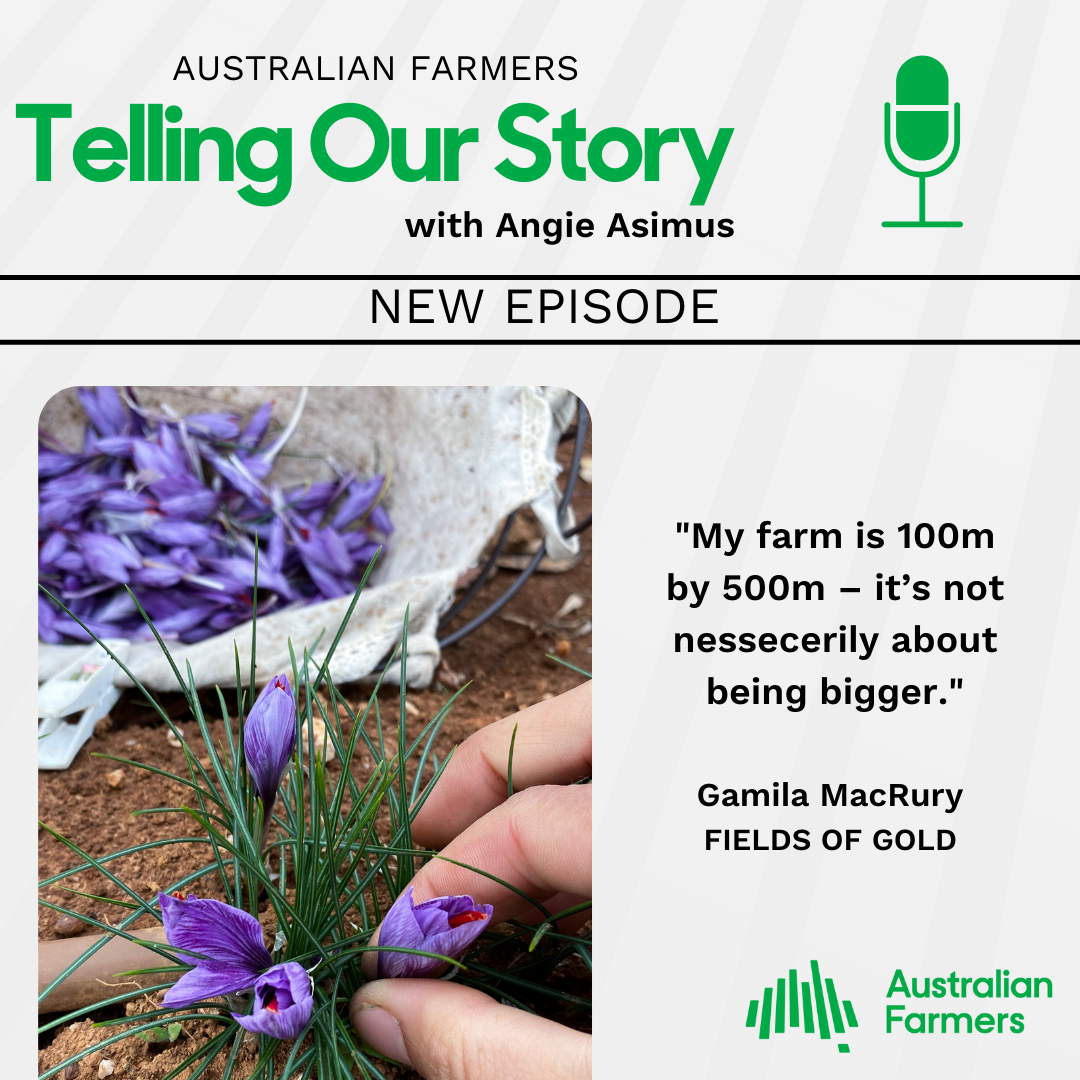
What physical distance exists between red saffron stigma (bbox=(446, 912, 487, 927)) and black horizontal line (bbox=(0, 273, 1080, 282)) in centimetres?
41

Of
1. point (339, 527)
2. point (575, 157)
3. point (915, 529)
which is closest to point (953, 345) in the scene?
point (915, 529)

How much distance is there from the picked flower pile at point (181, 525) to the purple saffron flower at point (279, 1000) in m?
0.83

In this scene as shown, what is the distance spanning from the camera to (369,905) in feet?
2.91

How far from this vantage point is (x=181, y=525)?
1.42m

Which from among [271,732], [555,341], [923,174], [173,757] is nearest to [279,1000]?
[271,732]

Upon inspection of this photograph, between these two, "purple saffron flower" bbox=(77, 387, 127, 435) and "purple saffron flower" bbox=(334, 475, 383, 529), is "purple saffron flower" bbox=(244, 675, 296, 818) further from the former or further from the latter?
"purple saffron flower" bbox=(77, 387, 127, 435)

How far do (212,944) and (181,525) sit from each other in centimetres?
91

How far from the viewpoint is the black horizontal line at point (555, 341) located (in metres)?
0.61

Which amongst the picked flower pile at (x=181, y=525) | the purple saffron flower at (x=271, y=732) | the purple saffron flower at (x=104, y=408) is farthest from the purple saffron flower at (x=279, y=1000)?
the purple saffron flower at (x=104, y=408)

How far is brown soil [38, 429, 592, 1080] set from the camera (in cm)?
76

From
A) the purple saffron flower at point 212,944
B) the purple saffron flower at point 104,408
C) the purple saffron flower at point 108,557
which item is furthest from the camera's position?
the purple saffron flower at point 104,408

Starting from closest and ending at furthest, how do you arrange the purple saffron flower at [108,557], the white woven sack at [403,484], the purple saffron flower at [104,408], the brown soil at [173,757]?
the brown soil at [173,757]
the white woven sack at [403,484]
the purple saffron flower at [108,557]
the purple saffron flower at [104,408]

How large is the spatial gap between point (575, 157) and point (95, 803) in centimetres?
85

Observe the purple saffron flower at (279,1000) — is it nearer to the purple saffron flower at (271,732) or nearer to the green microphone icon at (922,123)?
the purple saffron flower at (271,732)
